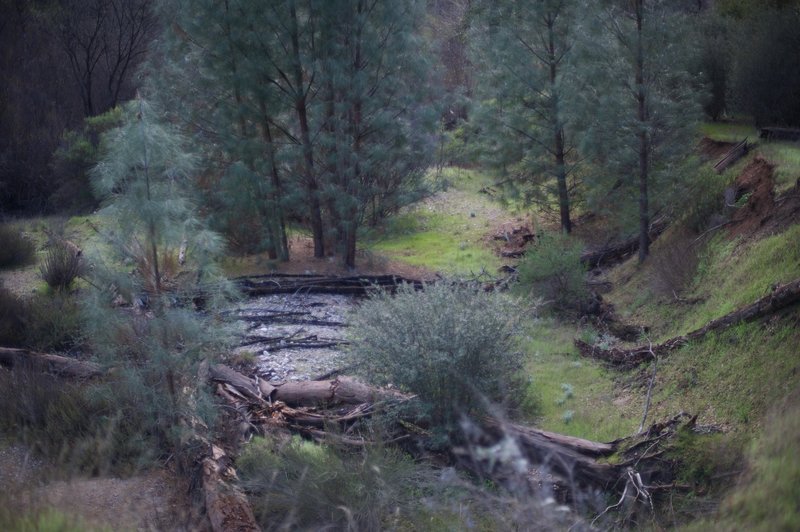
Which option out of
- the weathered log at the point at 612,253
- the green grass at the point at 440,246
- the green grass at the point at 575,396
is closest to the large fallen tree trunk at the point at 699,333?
the green grass at the point at 575,396

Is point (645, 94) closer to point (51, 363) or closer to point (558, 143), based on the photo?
point (558, 143)

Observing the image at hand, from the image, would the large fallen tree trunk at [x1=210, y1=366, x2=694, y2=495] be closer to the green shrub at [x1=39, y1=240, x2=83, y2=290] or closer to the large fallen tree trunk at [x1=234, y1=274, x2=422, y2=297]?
the large fallen tree trunk at [x1=234, y1=274, x2=422, y2=297]

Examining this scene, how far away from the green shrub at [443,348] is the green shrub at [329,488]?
1.06m

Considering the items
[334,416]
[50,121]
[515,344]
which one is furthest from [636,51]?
[50,121]

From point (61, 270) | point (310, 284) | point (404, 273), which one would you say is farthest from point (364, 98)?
point (61, 270)

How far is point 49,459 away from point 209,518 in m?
1.78

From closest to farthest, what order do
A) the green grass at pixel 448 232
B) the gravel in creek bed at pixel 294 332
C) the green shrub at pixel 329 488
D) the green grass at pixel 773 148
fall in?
the green shrub at pixel 329 488, the gravel in creek bed at pixel 294 332, the green grass at pixel 773 148, the green grass at pixel 448 232

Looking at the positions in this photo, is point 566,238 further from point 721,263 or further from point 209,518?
point 209,518

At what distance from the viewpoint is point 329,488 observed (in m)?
5.59

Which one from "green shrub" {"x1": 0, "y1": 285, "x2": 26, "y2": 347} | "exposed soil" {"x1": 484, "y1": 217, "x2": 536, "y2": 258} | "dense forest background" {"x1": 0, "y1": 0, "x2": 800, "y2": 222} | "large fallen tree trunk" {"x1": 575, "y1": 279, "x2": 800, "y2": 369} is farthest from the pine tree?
"exposed soil" {"x1": 484, "y1": 217, "x2": 536, "y2": 258}

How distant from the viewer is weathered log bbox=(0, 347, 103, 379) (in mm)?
8469

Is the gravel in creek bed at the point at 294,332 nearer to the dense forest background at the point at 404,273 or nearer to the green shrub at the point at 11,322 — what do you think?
the dense forest background at the point at 404,273

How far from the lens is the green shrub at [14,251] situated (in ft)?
48.3

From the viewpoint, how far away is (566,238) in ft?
59.8
